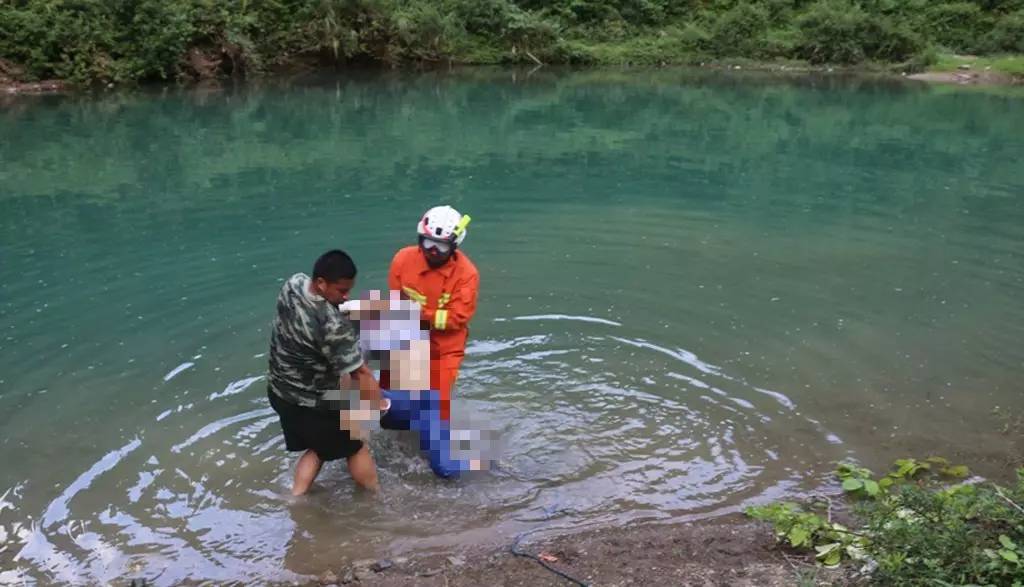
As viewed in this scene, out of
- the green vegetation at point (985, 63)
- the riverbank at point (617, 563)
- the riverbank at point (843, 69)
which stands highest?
the green vegetation at point (985, 63)

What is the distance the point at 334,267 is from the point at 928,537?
325cm

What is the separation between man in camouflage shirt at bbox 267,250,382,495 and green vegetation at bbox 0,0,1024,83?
26.9 m

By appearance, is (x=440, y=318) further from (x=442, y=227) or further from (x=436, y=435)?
(x=436, y=435)

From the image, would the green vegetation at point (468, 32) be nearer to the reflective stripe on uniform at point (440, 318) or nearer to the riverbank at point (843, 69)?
the riverbank at point (843, 69)

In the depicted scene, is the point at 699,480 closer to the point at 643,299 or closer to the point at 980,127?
the point at 643,299

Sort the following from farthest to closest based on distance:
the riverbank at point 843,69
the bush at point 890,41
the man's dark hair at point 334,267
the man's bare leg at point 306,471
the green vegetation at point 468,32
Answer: the bush at point 890,41
the green vegetation at point 468,32
the riverbank at point 843,69
the man's bare leg at point 306,471
the man's dark hair at point 334,267

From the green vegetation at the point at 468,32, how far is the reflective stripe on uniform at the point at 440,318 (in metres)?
26.8

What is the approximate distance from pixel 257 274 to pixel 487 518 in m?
6.07

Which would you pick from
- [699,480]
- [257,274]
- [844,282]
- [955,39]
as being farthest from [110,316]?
[955,39]

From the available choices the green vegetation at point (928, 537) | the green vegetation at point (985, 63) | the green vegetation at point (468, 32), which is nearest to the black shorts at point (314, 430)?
the green vegetation at point (928, 537)

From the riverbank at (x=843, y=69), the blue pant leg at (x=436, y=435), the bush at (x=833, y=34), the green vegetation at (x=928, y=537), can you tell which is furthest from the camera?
the bush at (x=833, y=34)

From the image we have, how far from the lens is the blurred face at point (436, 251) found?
5707mm

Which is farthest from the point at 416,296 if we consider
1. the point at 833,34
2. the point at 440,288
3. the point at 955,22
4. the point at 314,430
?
the point at 955,22

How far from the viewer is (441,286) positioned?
5.93 meters
